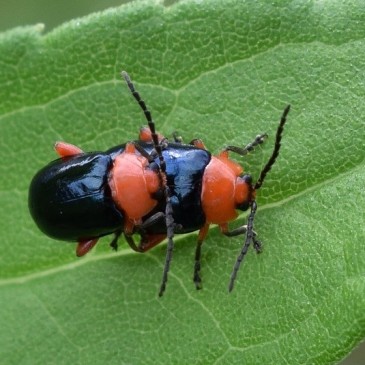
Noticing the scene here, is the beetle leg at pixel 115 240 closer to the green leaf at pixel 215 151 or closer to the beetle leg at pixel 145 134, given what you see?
the green leaf at pixel 215 151

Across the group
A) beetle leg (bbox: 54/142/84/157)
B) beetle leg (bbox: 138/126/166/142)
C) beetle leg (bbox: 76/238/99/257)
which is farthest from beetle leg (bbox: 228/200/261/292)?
beetle leg (bbox: 54/142/84/157)

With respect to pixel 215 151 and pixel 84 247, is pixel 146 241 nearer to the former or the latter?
pixel 84 247

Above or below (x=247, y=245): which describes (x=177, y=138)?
above

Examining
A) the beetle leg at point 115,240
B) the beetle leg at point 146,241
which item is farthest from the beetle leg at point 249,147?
the beetle leg at point 115,240

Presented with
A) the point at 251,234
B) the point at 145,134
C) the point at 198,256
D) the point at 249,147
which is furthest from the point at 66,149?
the point at 251,234

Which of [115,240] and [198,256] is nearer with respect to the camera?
[198,256]

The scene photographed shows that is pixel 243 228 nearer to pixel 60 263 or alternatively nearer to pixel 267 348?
pixel 267 348

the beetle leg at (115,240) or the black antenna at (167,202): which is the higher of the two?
the black antenna at (167,202)
